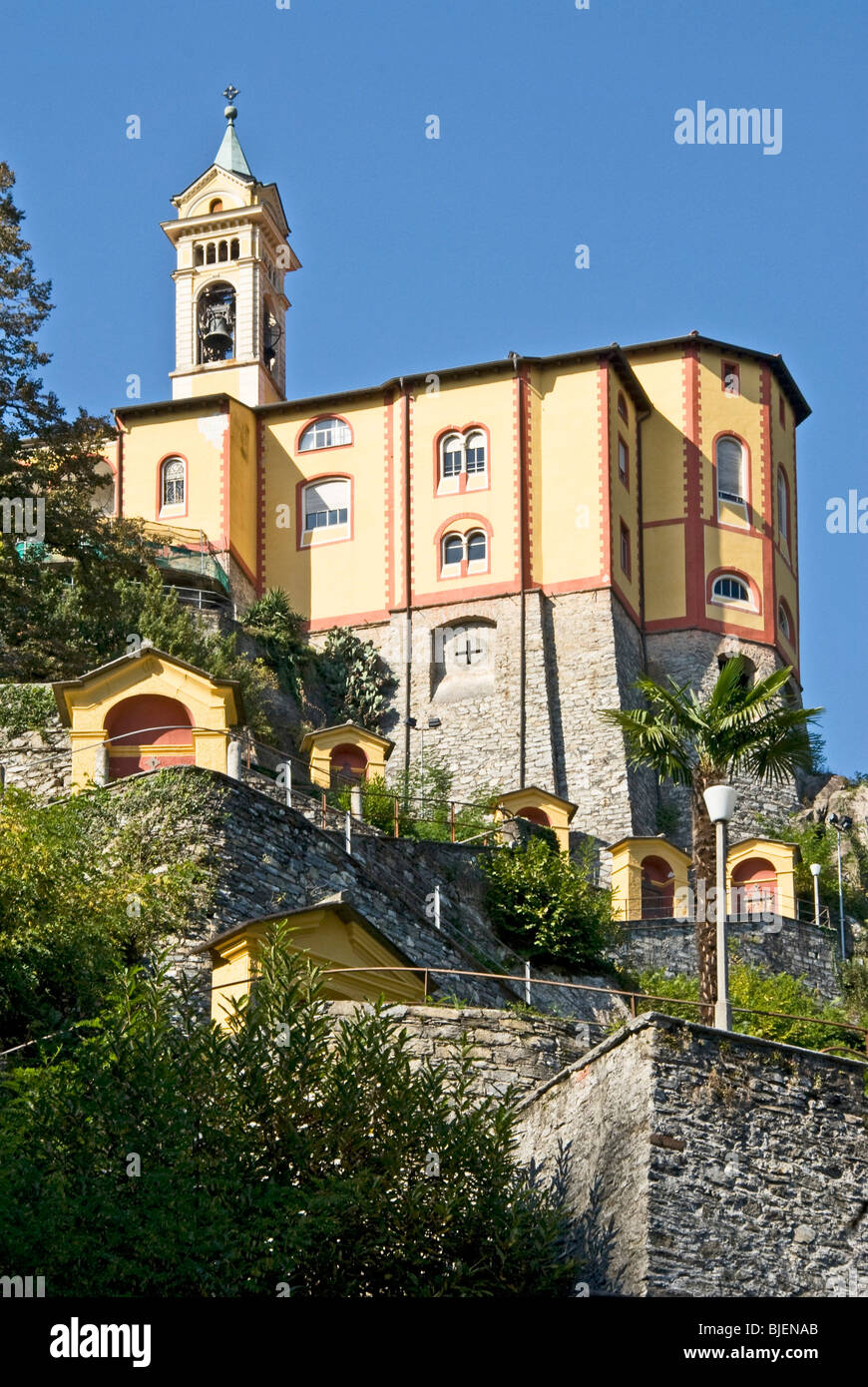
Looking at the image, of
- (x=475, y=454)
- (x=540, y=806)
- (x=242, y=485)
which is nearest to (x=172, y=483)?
(x=242, y=485)

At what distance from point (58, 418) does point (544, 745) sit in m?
15.6

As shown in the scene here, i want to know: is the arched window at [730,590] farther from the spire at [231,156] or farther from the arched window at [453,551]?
the spire at [231,156]

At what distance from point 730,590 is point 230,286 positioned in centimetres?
2074

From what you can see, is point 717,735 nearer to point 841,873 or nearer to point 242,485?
point 841,873

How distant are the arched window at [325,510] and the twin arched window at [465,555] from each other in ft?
9.76

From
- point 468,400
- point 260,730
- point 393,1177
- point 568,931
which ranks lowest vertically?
point 393,1177

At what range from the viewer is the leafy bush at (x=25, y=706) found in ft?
114

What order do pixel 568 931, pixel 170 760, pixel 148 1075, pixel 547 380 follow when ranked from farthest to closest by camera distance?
pixel 547 380
pixel 568 931
pixel 170 760
pixel 148 1075

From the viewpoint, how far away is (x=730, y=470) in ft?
192

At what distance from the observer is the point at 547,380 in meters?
57.1

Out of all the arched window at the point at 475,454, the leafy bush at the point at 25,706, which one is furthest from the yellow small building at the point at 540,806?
the leafy bush at the point at 25,706

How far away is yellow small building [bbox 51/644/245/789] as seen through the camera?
32.1 metres

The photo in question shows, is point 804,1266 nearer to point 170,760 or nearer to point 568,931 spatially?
Result: point 170,760
